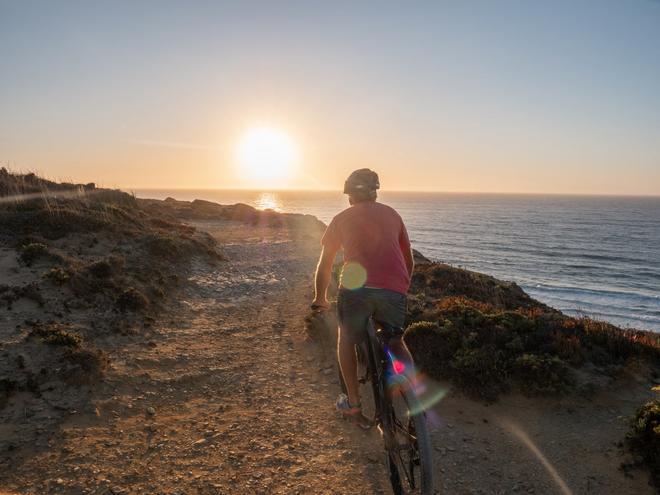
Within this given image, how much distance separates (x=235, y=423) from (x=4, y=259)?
8152 millimetres

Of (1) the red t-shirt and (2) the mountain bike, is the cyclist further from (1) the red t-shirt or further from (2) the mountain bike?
(2) the mountain bike

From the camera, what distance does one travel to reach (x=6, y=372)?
21.4ft

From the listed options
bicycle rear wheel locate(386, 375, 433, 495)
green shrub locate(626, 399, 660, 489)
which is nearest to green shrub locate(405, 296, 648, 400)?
green shrub locate(626, 399, 660, 489)

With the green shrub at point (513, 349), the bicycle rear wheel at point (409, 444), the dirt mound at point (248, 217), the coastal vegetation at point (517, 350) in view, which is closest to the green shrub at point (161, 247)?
the coastal vegetation at point (517, 350)

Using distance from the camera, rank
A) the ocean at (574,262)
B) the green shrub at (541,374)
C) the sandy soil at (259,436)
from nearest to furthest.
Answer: the sandy soil at (259,436) < the green shrub at (541,374) < the ocean at (574,262)

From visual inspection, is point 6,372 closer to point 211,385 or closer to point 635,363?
point 211,385

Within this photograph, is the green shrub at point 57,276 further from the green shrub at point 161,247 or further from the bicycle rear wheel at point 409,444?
the bicycle rear wheel at point 409,444

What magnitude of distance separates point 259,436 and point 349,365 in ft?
7.33

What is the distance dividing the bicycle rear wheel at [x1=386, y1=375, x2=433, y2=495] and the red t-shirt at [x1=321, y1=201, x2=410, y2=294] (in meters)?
1.00

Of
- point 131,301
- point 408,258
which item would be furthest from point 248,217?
point 408,258

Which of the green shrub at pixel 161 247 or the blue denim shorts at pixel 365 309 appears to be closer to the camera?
the blue denim shorts at pixel 365 309

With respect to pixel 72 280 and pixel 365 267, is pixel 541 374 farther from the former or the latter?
pixel 72 280

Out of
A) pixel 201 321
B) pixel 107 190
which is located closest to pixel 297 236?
pixel 107 190

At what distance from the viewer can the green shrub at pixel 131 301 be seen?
394 inches
